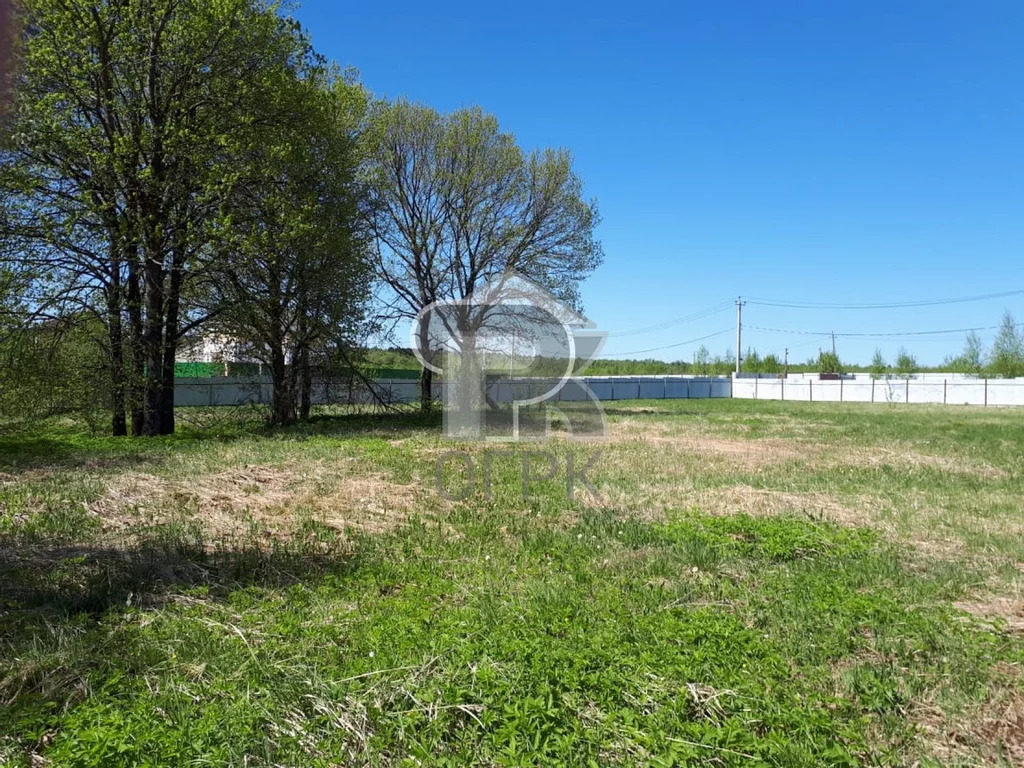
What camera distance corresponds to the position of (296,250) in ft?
50.7

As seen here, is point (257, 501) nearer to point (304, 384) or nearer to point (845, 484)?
point (845, 484)

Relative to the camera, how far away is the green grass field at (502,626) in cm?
281

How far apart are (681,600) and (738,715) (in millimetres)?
1526

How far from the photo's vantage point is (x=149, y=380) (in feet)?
46.8

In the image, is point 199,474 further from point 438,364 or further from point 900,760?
point 438,364

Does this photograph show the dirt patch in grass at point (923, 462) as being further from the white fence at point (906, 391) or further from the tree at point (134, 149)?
the white fence at point (906, 391)

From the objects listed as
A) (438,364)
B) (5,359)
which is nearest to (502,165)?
(438,364)

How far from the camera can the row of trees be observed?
1295cm

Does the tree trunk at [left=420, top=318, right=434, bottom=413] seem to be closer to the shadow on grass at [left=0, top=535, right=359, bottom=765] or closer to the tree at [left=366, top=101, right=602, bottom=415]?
the tree at [left=366, top=101, right=602, bottom=415]

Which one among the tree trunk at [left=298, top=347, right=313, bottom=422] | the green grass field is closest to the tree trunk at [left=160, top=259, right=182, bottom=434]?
the tree trunk at [left=298, top=347, right=313, bottom=422]

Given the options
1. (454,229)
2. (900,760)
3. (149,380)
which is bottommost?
(900,760)

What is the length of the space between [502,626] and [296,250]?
1337cm

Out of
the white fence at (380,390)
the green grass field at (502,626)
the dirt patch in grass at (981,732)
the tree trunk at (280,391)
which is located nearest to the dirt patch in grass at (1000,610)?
the green grass field at (502,626)

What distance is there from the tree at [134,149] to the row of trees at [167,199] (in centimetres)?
4
